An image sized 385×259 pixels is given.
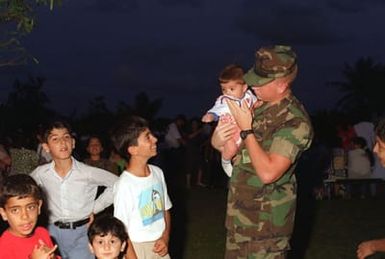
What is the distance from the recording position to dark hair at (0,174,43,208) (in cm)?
477

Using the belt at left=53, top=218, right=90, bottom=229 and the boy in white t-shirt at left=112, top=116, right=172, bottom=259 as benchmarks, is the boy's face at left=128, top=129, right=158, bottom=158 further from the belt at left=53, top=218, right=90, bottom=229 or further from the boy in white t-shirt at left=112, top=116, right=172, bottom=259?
the belt at left=53, top=218, right=90, bottom=229

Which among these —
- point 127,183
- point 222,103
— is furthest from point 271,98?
point 127,183

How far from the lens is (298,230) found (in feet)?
36.9

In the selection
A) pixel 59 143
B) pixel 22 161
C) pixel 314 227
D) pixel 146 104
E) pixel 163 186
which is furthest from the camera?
pixel 146 104

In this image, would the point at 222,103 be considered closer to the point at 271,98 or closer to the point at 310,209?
Answer: the point at 271,98

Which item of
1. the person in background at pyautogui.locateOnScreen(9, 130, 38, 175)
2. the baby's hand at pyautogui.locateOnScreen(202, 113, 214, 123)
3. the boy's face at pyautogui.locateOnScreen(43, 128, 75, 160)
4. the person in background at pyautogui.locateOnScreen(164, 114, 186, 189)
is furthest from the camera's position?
the person in background at pyautogui.locateOnScreen(164, 114, 186, 189)

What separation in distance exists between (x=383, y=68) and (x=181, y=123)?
3496 cm

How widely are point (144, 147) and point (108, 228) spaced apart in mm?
730

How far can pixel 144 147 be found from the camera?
5391mm

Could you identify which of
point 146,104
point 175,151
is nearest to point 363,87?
point 146,104

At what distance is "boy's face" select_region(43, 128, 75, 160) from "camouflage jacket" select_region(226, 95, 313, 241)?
1641mm

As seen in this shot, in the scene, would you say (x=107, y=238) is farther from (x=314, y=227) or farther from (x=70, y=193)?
(x=314, y=227)

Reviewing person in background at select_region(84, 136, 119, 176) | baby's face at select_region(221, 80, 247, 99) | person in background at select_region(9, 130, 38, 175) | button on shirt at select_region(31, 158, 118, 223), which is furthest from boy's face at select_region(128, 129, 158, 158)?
person in background at select_region(84, 136, 119, 176)

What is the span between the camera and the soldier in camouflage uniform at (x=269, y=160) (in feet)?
14.5
